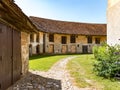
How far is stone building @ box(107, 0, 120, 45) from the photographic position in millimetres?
14777

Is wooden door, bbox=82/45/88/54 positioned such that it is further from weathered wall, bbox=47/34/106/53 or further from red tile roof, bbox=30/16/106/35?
red tile roof, bbox=30/16/106/35

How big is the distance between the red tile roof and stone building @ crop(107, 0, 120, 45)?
19.0 m

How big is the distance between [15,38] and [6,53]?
156cm

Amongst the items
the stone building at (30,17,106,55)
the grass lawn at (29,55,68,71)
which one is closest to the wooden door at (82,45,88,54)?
the stone building at (30,17,106,55)

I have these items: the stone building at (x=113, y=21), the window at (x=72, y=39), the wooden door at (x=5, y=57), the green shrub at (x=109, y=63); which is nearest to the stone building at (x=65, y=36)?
the window at (x=72, y=39)

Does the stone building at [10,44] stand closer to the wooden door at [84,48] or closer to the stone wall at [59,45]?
the stone wall at [59,45]

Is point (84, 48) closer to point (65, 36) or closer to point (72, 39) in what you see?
point (72, 39)

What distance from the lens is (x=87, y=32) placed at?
4094 centimetres

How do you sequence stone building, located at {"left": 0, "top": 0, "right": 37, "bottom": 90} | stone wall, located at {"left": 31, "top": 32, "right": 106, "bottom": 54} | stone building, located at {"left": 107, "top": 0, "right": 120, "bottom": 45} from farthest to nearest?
stone wall, located at {"left": 31, "top": 32, "right": 106, "bottom": 54}, stone building, located at {"left": 107, "top": 0, "right": 120, "bottom": 45}, stone building, located at {"left": 0, "top": 0, "right": 37, "bottom": 90}

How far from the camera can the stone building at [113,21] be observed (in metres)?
14.8

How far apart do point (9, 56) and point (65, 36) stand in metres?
30.6

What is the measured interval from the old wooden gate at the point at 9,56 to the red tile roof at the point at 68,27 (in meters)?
24.6

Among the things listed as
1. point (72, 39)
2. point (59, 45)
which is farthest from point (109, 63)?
point (72, 39)

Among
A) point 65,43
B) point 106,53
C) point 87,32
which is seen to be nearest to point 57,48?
point 65,43
